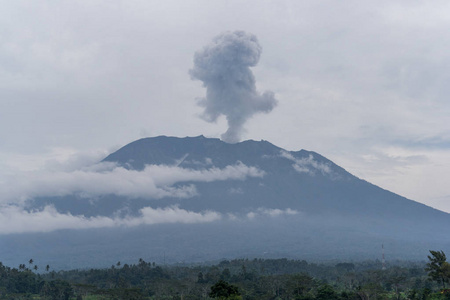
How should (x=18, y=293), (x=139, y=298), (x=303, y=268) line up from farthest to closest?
(x=303, y=268) < (x=18, y=293) < (x=139, y=298)

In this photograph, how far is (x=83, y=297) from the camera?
286ft

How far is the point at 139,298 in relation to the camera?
7775 centimetres

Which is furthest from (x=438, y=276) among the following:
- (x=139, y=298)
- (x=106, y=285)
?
(x=106, y=285)

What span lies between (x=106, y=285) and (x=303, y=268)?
51839 millimetres

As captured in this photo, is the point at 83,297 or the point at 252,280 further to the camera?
the point at 252,280

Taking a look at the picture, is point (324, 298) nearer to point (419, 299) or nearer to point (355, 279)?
point (419, 299)

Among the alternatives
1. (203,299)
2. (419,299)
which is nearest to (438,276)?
(419,299)

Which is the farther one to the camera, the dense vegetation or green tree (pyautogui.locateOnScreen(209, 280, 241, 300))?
the dense vegetation

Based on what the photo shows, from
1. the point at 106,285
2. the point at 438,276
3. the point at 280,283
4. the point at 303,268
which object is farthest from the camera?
the point at 303,268

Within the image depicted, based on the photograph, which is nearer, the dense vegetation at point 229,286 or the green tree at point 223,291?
the green tree at point 223,291

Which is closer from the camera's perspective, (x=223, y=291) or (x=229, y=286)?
(x=223, y=291)

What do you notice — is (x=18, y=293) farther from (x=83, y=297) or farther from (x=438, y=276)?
(x=438, y=276)

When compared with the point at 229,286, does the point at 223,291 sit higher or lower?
lower

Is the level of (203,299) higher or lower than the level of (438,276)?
lower
